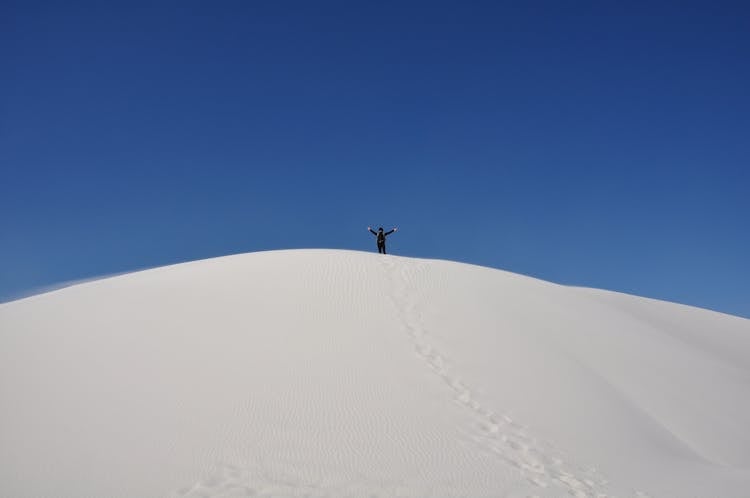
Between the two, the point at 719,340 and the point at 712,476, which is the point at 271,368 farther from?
the point at 719,340

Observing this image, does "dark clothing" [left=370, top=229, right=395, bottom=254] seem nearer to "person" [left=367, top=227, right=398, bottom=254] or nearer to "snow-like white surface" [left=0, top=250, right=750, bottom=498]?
"person" [left=367, top=227, right=398, bottom=254]

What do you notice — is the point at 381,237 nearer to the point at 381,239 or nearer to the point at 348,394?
the point at 381,239

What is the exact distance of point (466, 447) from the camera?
634cm

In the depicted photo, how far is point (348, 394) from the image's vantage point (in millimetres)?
7297

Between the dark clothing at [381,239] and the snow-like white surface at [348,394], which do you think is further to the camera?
the dark clothing at [381,239]

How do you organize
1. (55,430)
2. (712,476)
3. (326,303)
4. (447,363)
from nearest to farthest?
(55,430)
(712,476)
(447,363)
(326,303)

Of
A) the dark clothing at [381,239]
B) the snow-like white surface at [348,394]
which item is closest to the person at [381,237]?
the dark clothing at [381,239]

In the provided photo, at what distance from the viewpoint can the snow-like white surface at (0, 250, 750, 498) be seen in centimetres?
556

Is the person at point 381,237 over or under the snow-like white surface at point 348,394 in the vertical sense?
over

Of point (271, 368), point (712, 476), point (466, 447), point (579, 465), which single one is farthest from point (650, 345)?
point (271, 368)

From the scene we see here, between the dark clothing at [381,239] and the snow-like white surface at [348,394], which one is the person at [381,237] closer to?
the dark clothing at [381,239]

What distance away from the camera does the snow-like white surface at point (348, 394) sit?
556cm

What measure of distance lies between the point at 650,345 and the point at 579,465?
6.50 m

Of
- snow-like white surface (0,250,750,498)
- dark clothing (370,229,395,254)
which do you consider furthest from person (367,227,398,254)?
snow-like white surface (0,250,750,498)
